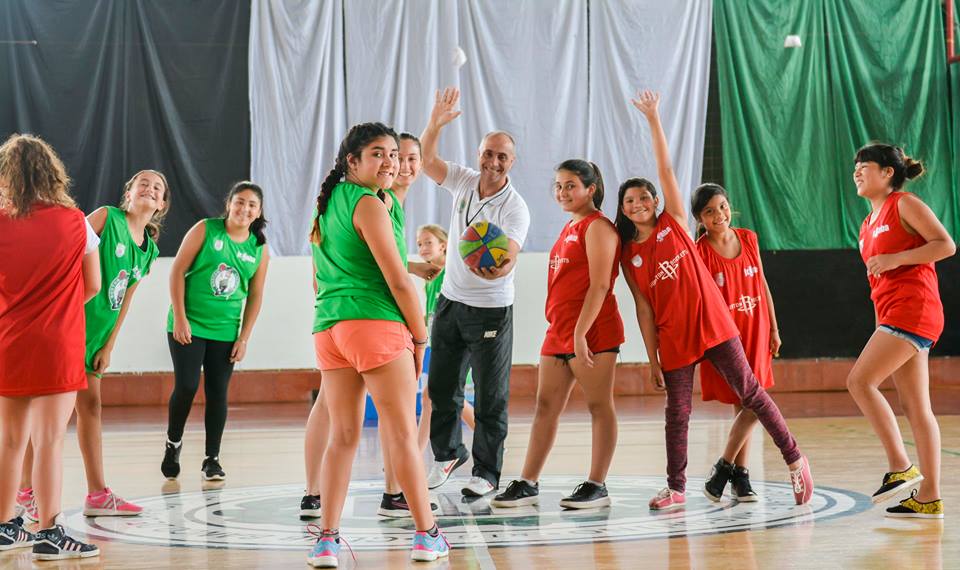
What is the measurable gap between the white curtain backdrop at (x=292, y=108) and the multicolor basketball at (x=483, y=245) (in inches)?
213

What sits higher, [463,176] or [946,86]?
[946,86]

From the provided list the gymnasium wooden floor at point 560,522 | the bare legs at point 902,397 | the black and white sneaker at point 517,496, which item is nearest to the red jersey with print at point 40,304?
the gymnasium wooden floor at point 560,522

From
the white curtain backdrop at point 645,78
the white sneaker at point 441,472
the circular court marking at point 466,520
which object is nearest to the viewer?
the circular court marking at point 466,520

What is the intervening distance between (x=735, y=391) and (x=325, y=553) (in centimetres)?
197

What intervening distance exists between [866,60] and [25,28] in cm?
819

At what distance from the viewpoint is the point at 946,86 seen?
10453 mm

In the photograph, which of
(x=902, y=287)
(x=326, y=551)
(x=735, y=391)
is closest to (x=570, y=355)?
(x=735, y=391)

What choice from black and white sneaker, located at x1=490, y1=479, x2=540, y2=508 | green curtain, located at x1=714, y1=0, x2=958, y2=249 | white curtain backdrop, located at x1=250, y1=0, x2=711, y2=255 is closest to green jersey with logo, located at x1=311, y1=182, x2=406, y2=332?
black and white sneaker, located at x1=490, y1=479, x2=540, y2=508

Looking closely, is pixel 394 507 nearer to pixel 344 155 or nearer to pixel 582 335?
pixel 582 335

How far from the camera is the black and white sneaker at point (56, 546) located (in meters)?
3.54

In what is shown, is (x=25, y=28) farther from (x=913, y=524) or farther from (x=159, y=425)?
(x=913, y=524)

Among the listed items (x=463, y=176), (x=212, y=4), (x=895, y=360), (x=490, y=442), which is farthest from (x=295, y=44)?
(x=895, y=360)

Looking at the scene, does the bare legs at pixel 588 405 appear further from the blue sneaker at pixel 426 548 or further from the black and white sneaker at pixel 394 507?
the blue sneaker at pixel 426 548

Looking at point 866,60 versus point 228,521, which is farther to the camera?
point 866,60
